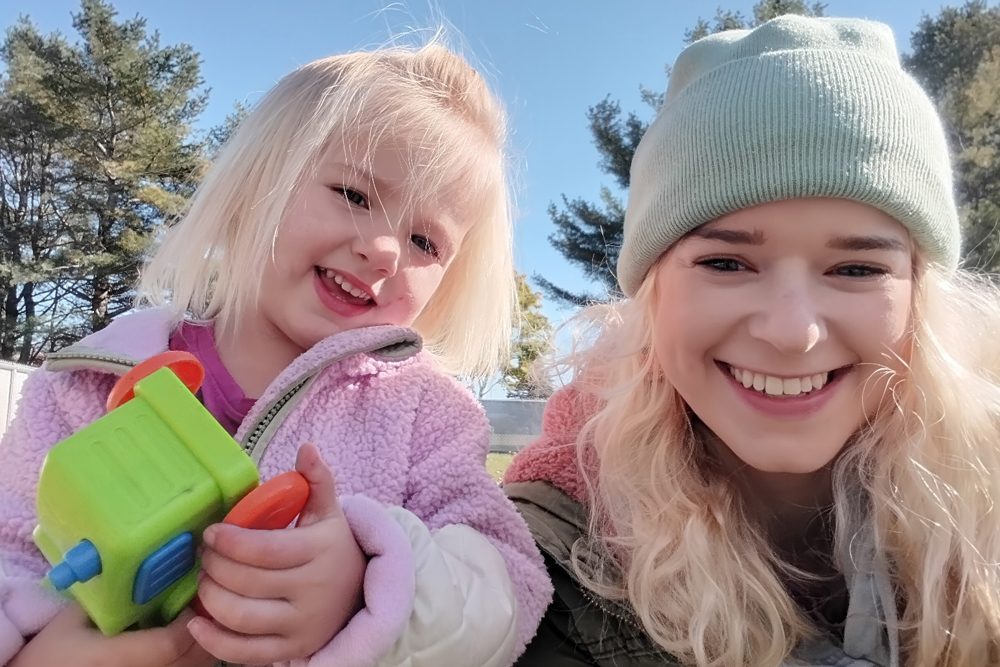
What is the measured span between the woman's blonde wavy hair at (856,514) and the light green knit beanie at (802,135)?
0.16 m

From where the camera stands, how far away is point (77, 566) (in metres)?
0.69

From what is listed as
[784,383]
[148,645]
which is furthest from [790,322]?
[148,645]

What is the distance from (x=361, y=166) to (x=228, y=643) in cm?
80

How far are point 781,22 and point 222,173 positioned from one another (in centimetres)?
108

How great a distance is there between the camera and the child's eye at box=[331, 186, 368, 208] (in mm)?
1292

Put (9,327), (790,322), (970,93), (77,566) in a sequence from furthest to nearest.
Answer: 1. (9,327)
2. (970,93)
3. (790,322)
4. (77,566)

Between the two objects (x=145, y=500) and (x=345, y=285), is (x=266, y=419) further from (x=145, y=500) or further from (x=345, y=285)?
(x=145, y=500)

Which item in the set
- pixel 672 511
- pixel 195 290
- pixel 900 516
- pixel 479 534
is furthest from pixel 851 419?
pixel 195 290

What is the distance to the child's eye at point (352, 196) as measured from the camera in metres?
1.29

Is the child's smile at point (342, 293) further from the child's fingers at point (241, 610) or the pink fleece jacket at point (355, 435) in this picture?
the child's fingers at point (241, 610)

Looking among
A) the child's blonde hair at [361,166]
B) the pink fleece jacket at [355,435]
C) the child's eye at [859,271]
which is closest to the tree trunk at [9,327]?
the child's blonde hair at [361,166]

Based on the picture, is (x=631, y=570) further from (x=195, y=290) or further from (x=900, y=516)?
(x=195, y=290)

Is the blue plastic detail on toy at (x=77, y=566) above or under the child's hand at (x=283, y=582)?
above

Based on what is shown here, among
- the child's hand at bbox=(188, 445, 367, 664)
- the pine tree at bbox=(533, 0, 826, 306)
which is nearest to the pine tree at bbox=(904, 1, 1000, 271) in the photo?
the pine tree at bbox=(533, 0, 826, 306)
